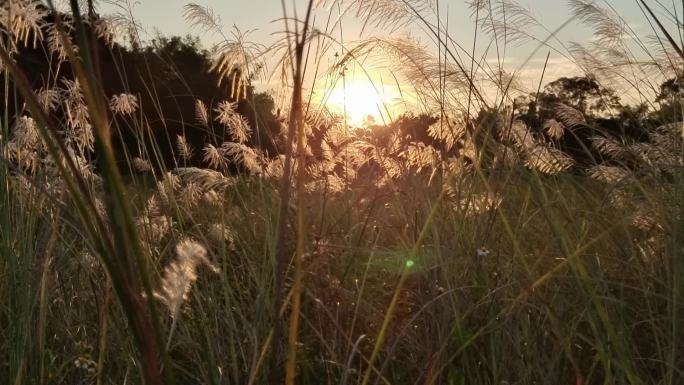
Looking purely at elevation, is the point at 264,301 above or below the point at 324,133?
below

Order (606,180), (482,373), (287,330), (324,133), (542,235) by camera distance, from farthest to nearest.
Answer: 1. (324,133)
2. (606,180)
3. (542,235)
4. (287,330)
5. (482,373)

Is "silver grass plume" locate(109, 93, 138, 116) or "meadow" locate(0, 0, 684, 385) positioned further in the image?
"silver grass plume" locate(109, 93, 138, 116)

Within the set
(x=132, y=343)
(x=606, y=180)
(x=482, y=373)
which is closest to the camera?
(x=132, y=343)

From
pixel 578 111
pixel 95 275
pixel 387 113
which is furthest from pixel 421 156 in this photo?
pixel 95 275

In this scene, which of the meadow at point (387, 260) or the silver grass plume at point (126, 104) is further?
the silver grass plume at point (126, 104)

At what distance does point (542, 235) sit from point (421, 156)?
0.64 metres

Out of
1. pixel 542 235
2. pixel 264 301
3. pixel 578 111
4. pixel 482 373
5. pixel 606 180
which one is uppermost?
pixel 578 111

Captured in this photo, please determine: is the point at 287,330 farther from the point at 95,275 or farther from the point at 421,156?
the point at 421,156

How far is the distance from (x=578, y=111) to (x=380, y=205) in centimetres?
82

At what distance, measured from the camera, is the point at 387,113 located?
10.2ft

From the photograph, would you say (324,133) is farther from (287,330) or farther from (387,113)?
(287,330)

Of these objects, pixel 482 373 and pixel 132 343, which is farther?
pixel 482 373

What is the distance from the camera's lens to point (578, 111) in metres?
3.12

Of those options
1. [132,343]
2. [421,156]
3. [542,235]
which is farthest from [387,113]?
[132,343]
